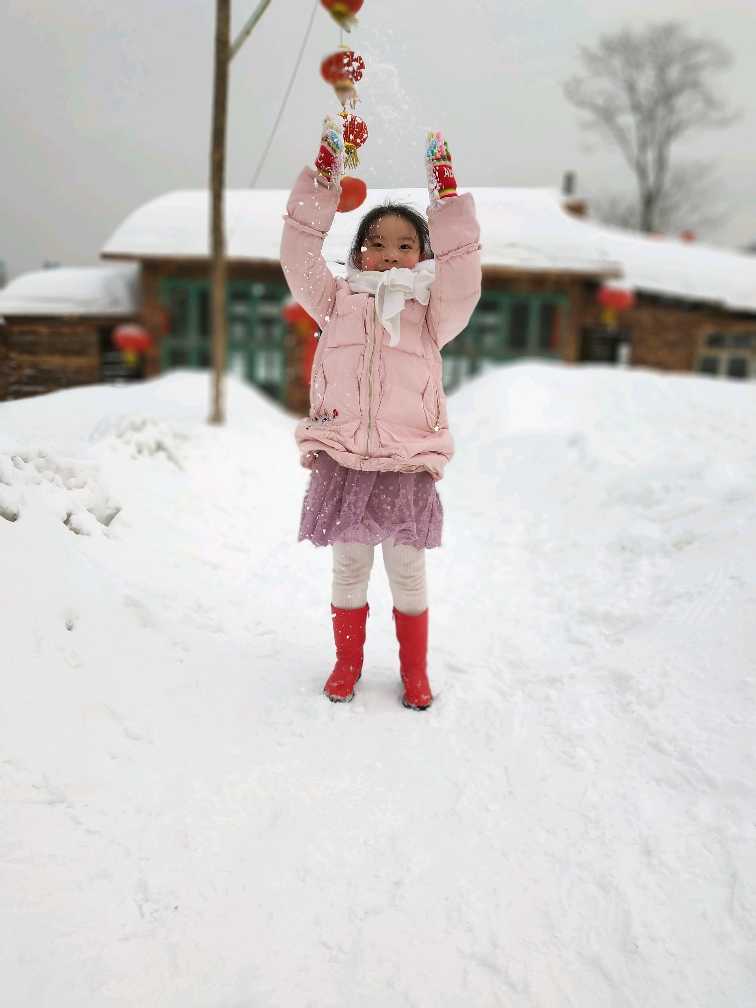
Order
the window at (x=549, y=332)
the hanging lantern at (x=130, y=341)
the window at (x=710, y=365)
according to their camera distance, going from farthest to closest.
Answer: the window at (x=710, y=365)
the window at (x=549, y=332)
the hanging lantern at (x=130, y=341)

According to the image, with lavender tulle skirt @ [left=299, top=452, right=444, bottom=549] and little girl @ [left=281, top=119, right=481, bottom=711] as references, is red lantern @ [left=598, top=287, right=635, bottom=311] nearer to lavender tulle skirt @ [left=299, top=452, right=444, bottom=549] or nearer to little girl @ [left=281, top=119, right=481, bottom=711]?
little girl @ [left=281, top=119, right=481, bottom=711]

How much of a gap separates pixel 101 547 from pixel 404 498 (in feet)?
4.28

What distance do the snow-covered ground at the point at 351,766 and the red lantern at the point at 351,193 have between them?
1.49 meters

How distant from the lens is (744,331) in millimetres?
11594

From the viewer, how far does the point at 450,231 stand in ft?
6.11

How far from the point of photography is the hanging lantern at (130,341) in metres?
4.00

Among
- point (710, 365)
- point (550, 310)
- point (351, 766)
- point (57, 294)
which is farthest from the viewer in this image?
point (710, 365)

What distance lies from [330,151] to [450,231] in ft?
1.37

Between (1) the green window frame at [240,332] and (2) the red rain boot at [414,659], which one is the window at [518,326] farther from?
(2) the red rain boot at [414,659]

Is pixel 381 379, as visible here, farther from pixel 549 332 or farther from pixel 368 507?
pixel 549 332

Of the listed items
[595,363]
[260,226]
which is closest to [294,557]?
Result: [260,226]

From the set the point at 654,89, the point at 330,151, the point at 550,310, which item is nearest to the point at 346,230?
the point at 330,151

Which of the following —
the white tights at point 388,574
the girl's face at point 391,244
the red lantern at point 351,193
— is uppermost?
the red lantern at point 351,193

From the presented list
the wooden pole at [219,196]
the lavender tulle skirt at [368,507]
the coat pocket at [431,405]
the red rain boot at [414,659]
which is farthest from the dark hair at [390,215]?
the red rain boot at [414,659]
